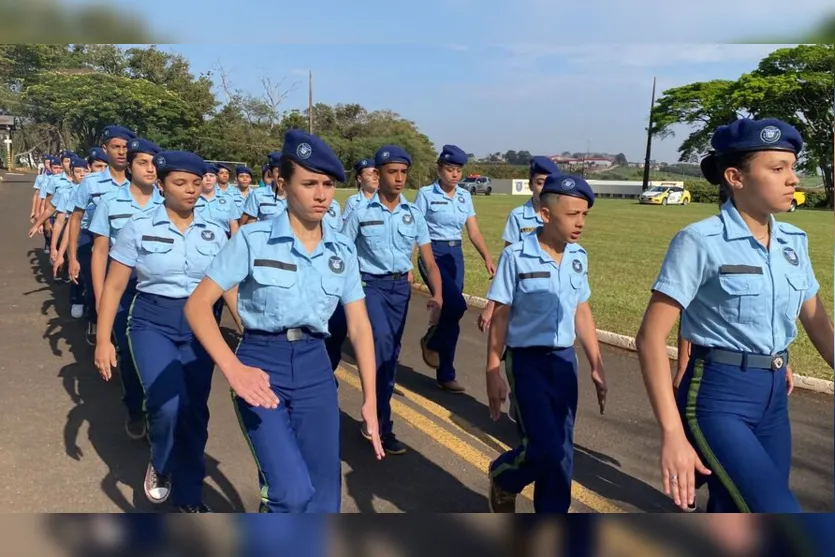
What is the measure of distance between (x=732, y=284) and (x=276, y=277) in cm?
159

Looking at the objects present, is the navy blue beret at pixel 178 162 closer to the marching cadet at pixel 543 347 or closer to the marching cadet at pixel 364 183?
the marching cadet at pixel 364 183

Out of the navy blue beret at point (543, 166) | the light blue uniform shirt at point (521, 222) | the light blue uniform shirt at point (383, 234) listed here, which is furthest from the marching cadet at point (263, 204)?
the navy blue beret at point (543, 166)

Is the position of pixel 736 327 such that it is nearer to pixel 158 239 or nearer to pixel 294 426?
pixel 294 426

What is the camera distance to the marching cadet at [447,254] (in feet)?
17.4

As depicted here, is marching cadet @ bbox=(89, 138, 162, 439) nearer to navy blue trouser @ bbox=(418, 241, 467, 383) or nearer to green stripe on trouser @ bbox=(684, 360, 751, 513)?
navy blue trouser @ bbox=(418, 241, 467, 383)

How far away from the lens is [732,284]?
7.32 feet

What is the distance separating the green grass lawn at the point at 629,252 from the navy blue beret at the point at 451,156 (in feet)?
1.33

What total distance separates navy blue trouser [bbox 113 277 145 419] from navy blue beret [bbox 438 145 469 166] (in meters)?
2.12

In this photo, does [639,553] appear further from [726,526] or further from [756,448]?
[756,448]

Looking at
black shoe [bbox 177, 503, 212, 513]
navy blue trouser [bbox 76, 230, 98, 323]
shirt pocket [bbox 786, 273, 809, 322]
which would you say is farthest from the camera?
navy blue trouser [bbox 76, 230, 98, 323]

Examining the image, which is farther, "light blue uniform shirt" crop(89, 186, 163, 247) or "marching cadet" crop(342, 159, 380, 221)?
"light blue uniform shirt" crop(89, 186, 163, 247)

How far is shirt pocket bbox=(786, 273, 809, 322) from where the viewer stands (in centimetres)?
230

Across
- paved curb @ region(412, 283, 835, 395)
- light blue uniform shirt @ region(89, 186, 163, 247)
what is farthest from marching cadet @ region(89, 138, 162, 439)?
paved curb @ region(412, 283, 835, 395)

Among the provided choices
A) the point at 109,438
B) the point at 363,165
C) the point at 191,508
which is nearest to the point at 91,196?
the point at 109,438
